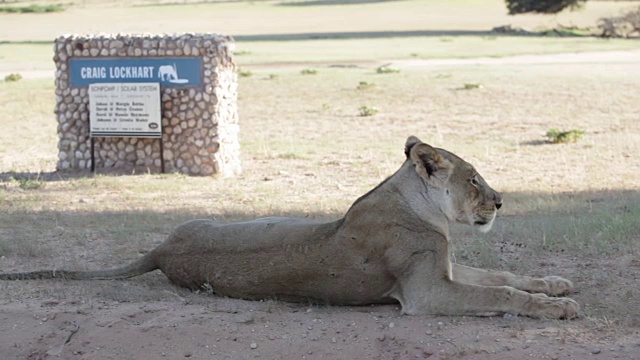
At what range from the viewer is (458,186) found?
288 inches

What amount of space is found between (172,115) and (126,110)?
72 cm

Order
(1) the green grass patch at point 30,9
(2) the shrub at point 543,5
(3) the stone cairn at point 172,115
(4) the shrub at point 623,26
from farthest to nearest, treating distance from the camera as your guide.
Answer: (1) the green grass patch at point 30,9 → (2) the shrub at point 543,5 → (4) the shrub at point 623,26 → (3) the stone cairn at point 172,115

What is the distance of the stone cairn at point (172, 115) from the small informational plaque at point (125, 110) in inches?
6.5

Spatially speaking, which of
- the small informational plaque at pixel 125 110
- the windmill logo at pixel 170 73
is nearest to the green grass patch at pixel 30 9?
the small informational plaque at pixel 125 110

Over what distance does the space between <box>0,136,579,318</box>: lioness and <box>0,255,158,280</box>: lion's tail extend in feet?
1.26

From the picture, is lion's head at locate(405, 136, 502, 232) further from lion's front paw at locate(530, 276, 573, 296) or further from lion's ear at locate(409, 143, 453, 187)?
lion's front paw at locate(530, 276, 573, 296)

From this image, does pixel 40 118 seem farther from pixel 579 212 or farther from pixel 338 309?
pixel 338 309

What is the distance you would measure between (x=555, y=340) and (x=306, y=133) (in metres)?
14.7

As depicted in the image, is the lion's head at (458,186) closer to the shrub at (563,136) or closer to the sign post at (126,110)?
the sign post at (126,110)

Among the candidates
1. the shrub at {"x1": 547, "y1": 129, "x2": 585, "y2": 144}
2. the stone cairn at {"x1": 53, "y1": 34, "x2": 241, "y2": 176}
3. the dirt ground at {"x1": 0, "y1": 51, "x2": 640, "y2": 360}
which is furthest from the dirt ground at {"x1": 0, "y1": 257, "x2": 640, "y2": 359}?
the shrub at {"x1": 547, "y1": 129, "x2": 585, "y2": 144}

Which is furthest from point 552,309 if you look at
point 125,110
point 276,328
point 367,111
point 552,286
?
point 367,111

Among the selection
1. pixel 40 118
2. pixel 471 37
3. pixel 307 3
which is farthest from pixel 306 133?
pixel 307 3

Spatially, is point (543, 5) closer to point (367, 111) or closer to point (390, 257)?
point (367, 111)

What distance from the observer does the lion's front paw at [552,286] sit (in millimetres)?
7457
